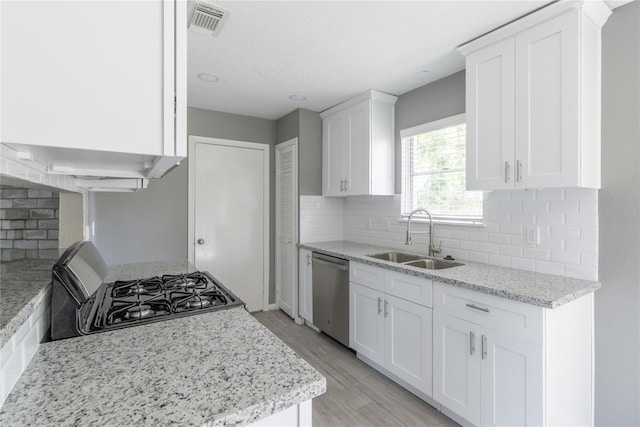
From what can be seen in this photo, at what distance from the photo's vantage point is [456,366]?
1968mm

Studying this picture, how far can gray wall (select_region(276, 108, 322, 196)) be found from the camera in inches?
146

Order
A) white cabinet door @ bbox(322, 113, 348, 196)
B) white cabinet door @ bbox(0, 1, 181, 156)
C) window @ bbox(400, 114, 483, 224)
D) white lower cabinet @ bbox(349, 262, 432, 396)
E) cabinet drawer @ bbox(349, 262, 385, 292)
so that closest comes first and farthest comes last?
white cabinet door @ bbox(0, 1, 181, 156), white lower cabinet @ bbox(349, 262, 432, 396), cabinet drawer @ bbox(349, 262, 385, 292), window @ bbox(400, 114, 483, 224), white cabinet door @ bbox(322, 113, 348, 196)

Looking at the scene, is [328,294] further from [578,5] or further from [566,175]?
[578,5]

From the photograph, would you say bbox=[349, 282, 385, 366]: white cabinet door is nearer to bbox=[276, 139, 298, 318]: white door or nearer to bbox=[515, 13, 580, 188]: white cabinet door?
bbox=[276, 139, 298, 318]: white door

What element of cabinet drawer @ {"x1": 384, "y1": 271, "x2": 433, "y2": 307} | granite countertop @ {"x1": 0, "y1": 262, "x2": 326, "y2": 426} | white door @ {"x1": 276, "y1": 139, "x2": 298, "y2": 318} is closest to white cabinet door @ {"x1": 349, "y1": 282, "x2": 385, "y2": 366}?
cabinet drawer @ {"x1": 384, "y1": 271, "x2": 433, "y2": 307}

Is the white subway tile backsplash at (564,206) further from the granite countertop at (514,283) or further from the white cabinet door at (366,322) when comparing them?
the white cabinet door at (366,322)

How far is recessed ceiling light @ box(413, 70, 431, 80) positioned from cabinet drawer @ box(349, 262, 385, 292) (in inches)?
65.2

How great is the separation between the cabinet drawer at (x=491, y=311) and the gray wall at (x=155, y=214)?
283 centimetres

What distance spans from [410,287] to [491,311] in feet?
1.89

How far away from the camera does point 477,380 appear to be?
6.08ft

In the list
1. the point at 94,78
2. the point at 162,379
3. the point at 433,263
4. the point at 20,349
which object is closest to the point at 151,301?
the point at 20,349

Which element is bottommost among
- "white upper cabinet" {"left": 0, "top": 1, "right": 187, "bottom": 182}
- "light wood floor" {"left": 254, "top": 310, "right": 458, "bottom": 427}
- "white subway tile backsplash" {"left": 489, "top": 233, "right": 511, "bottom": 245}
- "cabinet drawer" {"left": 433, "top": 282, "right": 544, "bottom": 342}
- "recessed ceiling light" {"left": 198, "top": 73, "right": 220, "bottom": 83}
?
"light wood floor" {"left": 254, "top": 310, "right": 458, "bottom": 427}

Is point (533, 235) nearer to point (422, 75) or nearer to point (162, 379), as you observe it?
point (422, 75)

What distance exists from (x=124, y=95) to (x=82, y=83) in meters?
0.08
